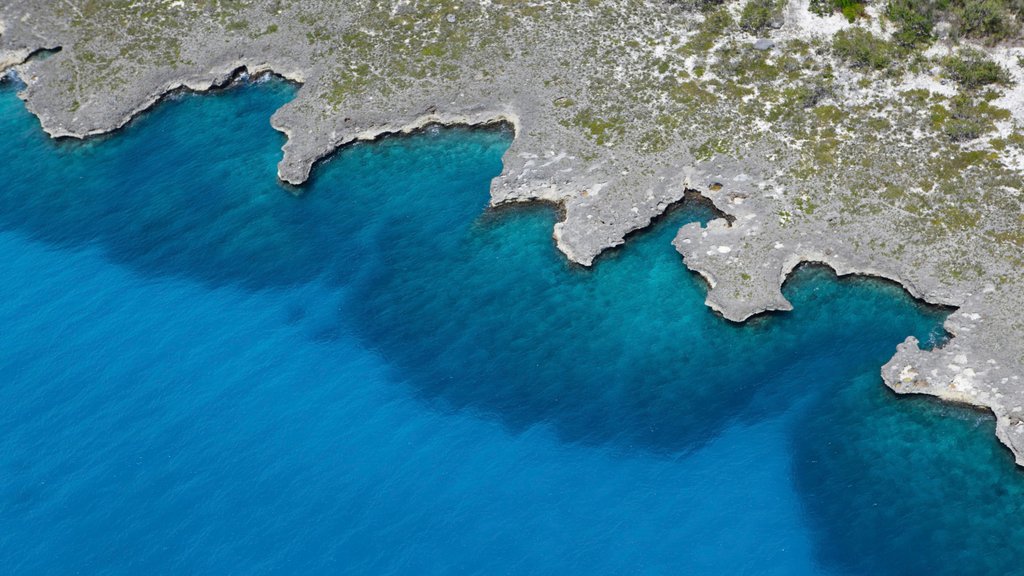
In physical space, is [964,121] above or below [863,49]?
below

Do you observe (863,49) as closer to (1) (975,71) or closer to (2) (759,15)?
(1) (975,71)

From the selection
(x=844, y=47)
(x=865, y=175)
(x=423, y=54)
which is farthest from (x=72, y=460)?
(x=844, y=47)

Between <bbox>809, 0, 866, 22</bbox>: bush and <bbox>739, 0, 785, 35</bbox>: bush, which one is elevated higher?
<bbox>739, 0, 785, 35</bbox>: bush

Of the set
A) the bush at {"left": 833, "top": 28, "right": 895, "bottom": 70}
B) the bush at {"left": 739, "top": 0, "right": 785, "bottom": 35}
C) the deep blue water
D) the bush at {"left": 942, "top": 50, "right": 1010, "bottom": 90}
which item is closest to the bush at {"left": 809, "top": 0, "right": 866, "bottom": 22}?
the bush at {"left": 833, "top": 28, "right": 895, "bottom": 70}

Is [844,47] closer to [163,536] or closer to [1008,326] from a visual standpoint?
[1008,326]

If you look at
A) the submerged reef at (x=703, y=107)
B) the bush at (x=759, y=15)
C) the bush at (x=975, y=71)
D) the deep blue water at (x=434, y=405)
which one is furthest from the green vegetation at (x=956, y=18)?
the deep blue water at (x=434, y=405)

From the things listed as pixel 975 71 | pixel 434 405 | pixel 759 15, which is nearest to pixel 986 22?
pixel 975 71

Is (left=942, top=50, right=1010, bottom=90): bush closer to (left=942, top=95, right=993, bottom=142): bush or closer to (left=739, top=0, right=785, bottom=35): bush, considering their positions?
(left=942, top=95, right=993, bottom=142): bush

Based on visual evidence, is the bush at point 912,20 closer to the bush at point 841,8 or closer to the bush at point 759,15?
the bush at point 841,8
